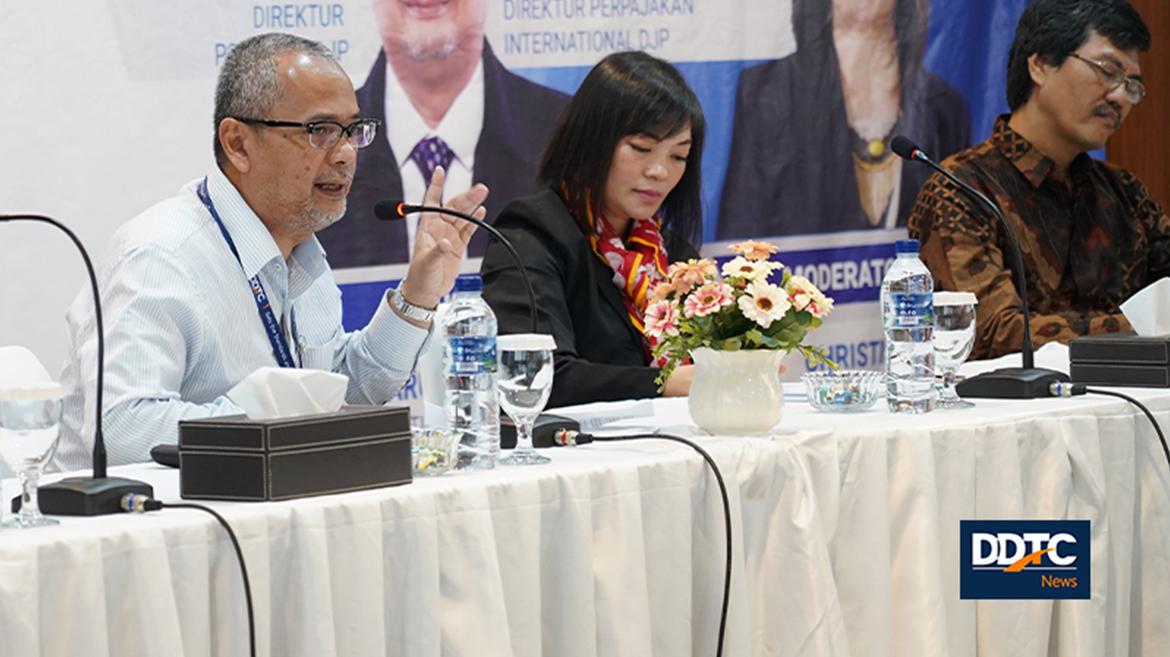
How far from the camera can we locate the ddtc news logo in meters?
2.46

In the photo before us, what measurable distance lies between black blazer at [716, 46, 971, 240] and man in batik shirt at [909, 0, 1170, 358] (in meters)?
0.36

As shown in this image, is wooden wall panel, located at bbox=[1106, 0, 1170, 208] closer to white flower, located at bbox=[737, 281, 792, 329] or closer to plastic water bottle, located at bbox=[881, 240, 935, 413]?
plastic water bottle, located at bbox=[881, 240, 935, 413]

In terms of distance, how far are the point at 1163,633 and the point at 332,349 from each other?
1.47m

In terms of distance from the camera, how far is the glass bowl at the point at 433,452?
6.88ft

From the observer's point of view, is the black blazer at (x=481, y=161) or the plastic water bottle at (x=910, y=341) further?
the black blazer at (x=481, y=161)

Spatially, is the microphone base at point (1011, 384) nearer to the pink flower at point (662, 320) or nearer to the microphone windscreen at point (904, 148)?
the microphone windscreen at point (904, 148)

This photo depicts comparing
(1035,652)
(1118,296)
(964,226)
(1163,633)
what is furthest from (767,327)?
(1118,296)

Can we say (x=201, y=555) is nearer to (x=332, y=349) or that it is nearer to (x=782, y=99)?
(x=332, y=349)

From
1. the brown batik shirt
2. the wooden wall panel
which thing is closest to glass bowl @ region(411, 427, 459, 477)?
the brown batik shirt

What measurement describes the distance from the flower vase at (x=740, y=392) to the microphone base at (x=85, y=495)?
82cm

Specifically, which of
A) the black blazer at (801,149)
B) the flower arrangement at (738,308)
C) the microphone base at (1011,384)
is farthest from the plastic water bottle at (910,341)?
the black blazer at (801,149)

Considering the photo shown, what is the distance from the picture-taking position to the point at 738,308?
2.37m

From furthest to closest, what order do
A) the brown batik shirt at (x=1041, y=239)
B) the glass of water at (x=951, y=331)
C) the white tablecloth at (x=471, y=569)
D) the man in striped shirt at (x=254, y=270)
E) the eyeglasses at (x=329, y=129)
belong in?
the brown batik shirt at (x=1041, y=239), the eyeglasses at (x=329, y=129), the glass of water at (x=951, y=331), the man in striped shirt at (x=254, y=270), the white tablecloth at (x=471, y=569)

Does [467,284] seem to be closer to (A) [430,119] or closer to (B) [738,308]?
(B) [738,308]
